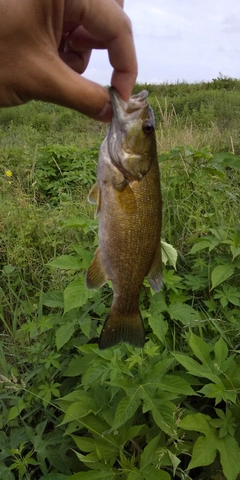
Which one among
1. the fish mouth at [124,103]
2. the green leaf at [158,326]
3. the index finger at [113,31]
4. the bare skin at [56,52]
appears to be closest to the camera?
the bare skin at [56,52]

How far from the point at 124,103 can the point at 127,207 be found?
1.11 ft

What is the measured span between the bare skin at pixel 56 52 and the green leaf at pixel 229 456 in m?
1.33

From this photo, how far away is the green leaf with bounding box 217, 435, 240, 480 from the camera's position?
1.70m

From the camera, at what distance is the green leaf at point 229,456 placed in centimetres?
170

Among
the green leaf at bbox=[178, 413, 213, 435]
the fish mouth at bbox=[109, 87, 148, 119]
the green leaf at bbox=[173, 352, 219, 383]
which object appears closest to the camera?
the fish mouth at bbox=[109, 87, 148, 119]

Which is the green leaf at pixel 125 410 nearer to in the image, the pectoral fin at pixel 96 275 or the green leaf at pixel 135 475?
the green leaf at pixel 135 475

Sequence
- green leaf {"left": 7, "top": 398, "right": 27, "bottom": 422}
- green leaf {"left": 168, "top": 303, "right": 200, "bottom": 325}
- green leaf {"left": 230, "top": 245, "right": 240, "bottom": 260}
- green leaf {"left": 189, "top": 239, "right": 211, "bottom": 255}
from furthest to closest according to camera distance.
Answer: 1. green leaf {"left": 189, "top": 239, "right": 211, "bottom": 255}
2. green leaf {"left": 230, "top": 245, "right": 240, "bottom": 260}
3. green leaf {"left": 168, "top": 303, "right": 200, "bottom": 325}
4. green leaf {"left": 7, "top": 398, "right": 27, "bottom": 422}

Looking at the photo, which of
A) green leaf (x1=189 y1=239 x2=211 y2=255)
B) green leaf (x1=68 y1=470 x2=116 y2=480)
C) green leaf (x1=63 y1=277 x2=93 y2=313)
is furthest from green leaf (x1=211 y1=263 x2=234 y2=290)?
green leaf (x1=68 y1=470 x2=116 y2=480)

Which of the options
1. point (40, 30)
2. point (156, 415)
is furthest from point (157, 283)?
point (40, 30)

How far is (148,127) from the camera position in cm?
155

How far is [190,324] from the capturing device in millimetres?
2414

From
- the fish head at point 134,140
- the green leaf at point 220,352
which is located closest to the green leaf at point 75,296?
the green leaf at point 220,352

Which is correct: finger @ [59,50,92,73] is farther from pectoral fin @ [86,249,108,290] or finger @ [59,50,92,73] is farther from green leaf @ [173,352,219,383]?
green leaf @ [173,352,219,383]

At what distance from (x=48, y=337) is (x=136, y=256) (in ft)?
4.35
